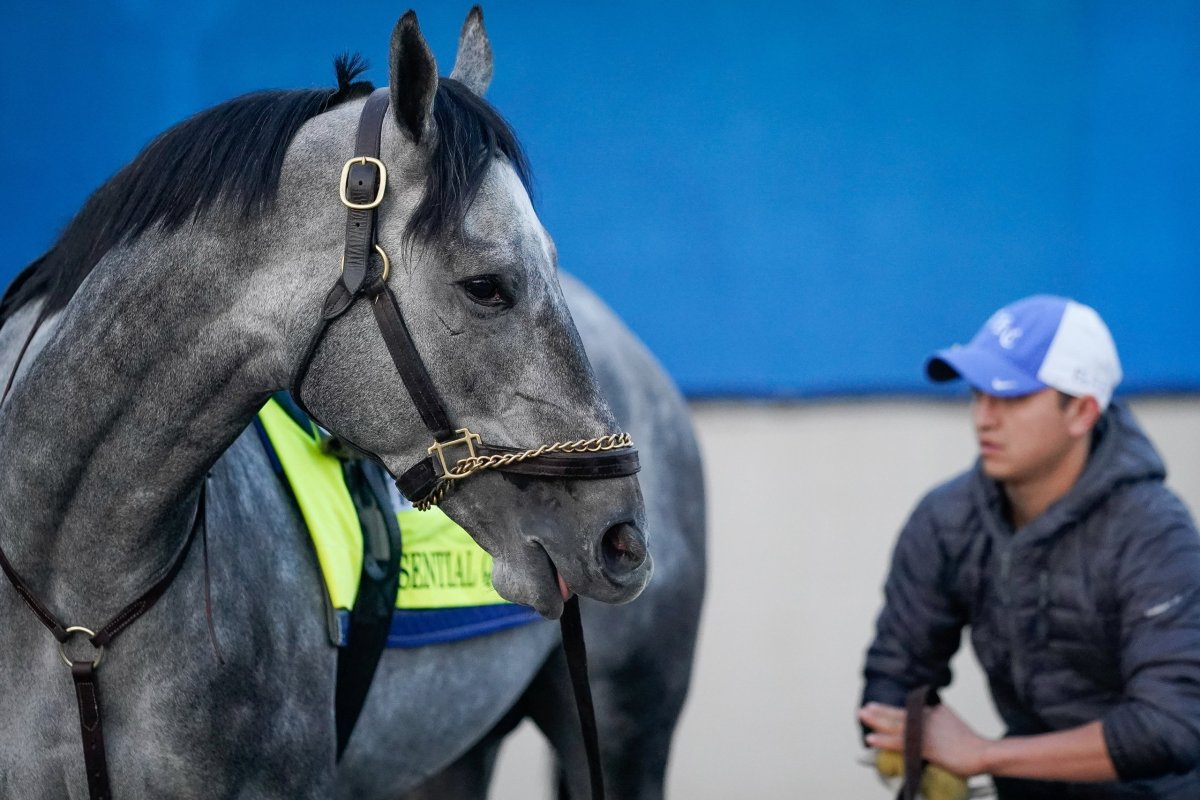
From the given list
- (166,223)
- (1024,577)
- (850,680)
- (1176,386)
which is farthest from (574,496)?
(1176,386)

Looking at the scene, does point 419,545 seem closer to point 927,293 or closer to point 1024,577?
→ point 1024,577

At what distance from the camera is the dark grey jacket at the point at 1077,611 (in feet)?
7.54

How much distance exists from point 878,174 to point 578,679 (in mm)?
2380

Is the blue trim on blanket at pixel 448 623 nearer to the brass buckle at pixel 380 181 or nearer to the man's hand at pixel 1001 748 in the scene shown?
the man's hand at pixel 1001 748

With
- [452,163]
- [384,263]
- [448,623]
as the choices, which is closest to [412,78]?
[452,163]

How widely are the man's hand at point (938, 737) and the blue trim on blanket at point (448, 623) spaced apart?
695 mm

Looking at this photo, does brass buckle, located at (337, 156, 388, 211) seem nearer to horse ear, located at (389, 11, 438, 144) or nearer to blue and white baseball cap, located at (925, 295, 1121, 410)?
horse ear, located at (389, 11, 438, 144)

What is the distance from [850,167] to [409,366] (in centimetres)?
260

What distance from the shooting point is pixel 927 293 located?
3.97m

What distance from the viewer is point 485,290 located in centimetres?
162

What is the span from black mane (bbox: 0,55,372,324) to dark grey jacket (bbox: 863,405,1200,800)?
4.97ft

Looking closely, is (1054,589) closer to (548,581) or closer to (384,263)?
(548,581)

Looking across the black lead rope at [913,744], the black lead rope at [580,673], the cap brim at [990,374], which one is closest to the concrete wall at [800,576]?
the cap brim at [990,374]

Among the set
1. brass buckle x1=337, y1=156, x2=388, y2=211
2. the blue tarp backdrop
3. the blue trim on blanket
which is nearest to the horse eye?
brass buckle x1=337, y1=156, x2=388, y2=211
